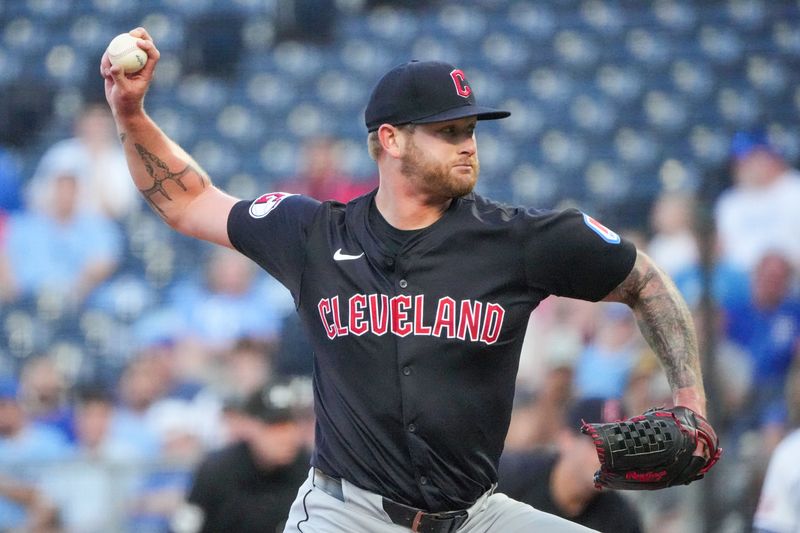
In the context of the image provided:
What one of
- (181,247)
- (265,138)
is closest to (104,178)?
(181,247)

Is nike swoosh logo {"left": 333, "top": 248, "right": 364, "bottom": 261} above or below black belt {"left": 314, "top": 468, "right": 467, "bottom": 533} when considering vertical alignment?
above

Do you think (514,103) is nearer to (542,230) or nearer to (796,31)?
(796,31)

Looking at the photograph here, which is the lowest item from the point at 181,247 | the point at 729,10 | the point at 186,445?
the point at 186,445

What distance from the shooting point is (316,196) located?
873cm

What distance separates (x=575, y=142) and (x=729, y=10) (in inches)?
81.5

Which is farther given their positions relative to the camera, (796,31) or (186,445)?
(796,31)

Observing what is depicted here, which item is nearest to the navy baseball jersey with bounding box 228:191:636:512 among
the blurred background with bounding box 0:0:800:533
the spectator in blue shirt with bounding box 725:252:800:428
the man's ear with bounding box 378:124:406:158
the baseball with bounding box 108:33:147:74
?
the man's ear with bounding box 378:124:406:158

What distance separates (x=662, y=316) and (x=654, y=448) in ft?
1.36

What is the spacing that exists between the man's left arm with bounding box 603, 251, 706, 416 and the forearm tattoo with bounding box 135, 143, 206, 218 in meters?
1.33

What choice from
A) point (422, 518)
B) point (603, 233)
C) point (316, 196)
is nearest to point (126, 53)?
point (603, 233)

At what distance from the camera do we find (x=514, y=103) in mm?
10773

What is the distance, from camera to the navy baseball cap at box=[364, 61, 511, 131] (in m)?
3.38

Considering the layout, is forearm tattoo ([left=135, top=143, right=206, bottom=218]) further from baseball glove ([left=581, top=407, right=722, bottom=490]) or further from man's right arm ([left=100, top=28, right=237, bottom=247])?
baseball glove ([left=581, top=407, right=722, bottom=490])

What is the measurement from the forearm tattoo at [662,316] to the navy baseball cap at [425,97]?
0.57 m
